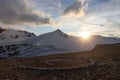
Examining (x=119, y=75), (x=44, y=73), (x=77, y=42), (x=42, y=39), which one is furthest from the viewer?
(x=42, y=39)

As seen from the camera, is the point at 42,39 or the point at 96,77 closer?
the point at 96,77

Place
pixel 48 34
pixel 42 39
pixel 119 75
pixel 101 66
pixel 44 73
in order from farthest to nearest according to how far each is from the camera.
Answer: pixel 48 34 < pixel 42 39 < pixel 101 66 < pixel 44 73 < pixel 119 75

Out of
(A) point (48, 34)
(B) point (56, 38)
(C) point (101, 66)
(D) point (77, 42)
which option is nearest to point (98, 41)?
(D) point (77, 42)

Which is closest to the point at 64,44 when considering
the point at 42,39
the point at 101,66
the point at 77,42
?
the point at 77,42

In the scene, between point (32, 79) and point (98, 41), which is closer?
point (32, 79)

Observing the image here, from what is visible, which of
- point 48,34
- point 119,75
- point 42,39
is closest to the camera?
point 119,75

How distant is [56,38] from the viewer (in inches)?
7210

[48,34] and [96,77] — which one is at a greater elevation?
[48,34]

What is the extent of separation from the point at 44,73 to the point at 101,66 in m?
5.72

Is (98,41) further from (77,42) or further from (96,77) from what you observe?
(96,77)

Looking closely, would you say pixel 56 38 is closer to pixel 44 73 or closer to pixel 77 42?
pixel 77 42

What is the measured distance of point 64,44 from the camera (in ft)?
549

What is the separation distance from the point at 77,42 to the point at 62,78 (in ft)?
479

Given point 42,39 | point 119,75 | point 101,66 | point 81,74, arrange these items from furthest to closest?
point 42,39 < point 101,66 < point 81,74 < point 119,75
